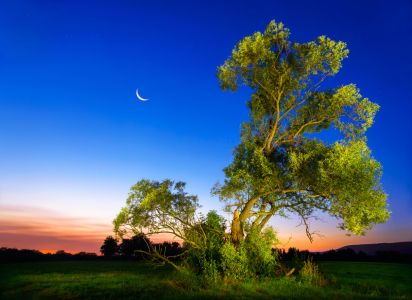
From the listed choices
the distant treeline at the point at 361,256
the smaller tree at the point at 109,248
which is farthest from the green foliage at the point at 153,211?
the smaller tree at the point at 109,248

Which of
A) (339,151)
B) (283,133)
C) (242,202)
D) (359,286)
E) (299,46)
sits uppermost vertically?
(299,46)

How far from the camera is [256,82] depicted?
22.9 meters

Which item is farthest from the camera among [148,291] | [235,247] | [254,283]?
[235,247]

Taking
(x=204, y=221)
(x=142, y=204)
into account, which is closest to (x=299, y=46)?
(x=204, y=221)

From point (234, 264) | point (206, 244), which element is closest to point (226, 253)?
point (234, 264)

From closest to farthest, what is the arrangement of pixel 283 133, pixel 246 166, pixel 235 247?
pixel 235 247, pixel 246 166, pixel 283 133

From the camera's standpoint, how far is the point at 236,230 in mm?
19766

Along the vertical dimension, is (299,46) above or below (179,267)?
above

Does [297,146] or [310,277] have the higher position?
[297,146]

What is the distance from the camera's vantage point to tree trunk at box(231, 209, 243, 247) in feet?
64.1

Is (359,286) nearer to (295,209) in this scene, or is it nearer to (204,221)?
(295,209)

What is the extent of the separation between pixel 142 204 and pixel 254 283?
9553 millimetres

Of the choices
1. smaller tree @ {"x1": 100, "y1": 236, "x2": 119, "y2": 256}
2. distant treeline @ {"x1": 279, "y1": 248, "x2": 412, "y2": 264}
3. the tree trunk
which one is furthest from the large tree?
smaller tree @ {"x1": 100, "y1": 236, "x2": 119, "y2": 256}

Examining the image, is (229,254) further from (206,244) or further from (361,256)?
(361,256)
